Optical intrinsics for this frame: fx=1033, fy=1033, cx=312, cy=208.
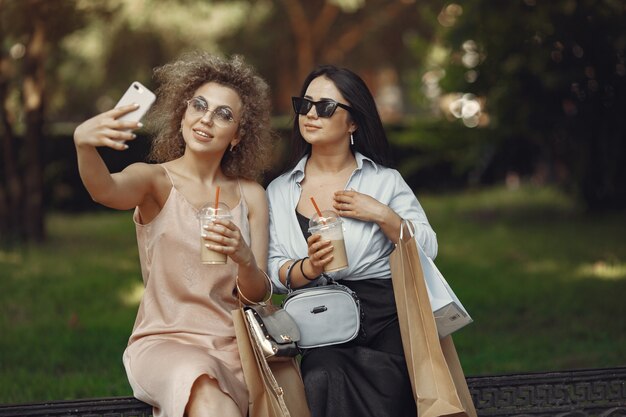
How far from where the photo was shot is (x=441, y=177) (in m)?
20.6

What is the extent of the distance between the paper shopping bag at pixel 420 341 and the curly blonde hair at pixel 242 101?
789 millimetres

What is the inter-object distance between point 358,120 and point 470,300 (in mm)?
4438

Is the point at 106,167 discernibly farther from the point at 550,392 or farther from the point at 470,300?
the point at 470,300

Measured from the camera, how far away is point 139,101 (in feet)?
11.6

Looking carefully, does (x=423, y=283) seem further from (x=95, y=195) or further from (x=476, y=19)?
(x=476, y=19)

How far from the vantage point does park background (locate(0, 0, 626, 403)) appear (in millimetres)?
7223

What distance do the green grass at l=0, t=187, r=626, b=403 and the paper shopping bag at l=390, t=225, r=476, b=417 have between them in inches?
96.9

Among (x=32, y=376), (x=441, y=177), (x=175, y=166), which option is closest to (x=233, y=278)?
(x=175, y=166)

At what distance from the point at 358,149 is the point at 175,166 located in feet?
2.70

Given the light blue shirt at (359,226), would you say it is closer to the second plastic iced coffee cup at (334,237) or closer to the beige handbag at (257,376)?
the second plastic iced coffee cup at (334,237)

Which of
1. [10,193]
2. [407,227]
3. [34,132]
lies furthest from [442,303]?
[10,193]

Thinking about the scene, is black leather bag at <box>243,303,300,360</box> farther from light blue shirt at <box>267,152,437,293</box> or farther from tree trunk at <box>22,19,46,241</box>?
tree trunk at <box>22,19,46,241</box>

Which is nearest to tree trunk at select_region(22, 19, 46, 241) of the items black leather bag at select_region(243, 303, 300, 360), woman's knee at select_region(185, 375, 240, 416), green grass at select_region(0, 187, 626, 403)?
green grass at select_region(0, 187, 626, 403)

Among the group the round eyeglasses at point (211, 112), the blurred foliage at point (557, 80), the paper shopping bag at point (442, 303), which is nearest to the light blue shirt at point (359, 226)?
the paper shopping bag at point (442, 303)
